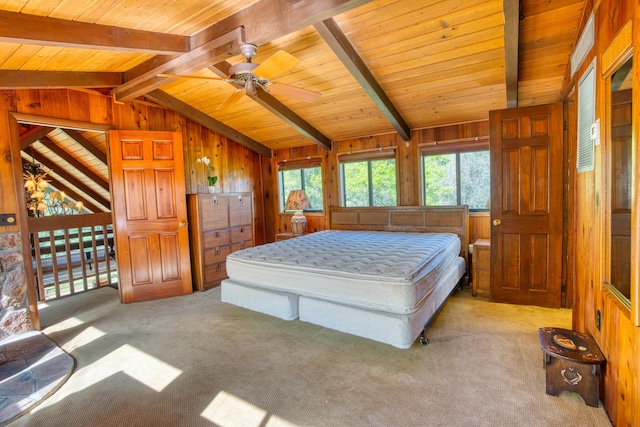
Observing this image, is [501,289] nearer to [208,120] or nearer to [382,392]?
[382,392]

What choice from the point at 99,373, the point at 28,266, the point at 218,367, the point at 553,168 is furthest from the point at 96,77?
the point at 553,168

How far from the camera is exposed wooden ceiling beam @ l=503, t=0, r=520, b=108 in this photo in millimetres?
2264

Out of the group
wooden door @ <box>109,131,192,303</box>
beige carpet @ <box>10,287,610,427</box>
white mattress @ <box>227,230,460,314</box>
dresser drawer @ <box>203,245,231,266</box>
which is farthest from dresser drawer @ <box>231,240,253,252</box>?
beige carpet @ <box>10,287,610,427</box>

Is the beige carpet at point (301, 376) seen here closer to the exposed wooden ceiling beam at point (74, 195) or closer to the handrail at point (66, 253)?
the handrail at point (66, 253)

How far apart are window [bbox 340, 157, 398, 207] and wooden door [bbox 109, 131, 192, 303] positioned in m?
2.74

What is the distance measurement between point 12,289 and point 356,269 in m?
3.51

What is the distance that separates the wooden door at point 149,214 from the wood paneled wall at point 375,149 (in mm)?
2214

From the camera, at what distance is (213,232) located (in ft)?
15.9

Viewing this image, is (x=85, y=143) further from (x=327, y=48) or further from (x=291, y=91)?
(x=327, y=48)

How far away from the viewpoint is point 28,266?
337 centimetres

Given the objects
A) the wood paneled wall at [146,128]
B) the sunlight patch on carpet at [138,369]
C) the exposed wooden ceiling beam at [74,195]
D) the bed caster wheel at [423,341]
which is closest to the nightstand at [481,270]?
the bed caster wheel at [423,341]

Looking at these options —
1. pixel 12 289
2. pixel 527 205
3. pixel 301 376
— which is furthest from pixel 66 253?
pixel 527 205

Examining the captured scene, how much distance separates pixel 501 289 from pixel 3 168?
5516 millimetres

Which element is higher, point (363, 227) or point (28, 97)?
point (28, 97)
